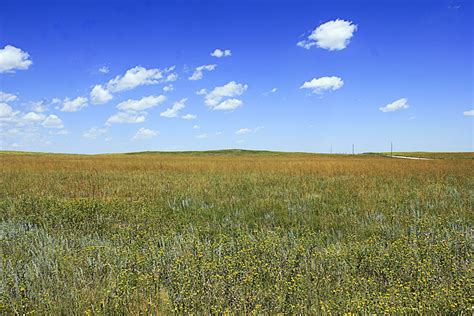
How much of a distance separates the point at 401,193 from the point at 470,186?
4310mm

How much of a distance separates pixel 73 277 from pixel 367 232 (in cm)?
586

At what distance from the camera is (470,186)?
12.8 m

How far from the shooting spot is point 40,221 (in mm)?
7820

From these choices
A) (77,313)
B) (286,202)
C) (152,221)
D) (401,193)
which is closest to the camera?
(77,313)

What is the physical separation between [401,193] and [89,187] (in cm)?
1324

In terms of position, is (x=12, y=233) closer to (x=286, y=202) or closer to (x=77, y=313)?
(x=77, y=313)

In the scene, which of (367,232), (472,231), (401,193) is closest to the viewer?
(472,231)

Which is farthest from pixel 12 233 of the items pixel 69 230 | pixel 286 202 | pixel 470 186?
pixel 470 186

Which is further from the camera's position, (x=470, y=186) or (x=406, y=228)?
(x=470, y=186)

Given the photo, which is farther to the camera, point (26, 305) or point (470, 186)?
point (470, 186)

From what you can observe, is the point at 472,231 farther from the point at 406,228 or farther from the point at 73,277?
the point at 73,277

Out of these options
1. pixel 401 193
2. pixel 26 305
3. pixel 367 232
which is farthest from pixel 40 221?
pixel 401 193

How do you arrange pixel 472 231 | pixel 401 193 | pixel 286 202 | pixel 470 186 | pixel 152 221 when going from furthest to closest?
pixel 470 186
pixel 401 193
pixel 286 202
pixel 152 221
pixel 472 231

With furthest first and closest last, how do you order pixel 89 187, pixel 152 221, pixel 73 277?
pixel 89 187 < pixel 152 221 < pixel 73 277
